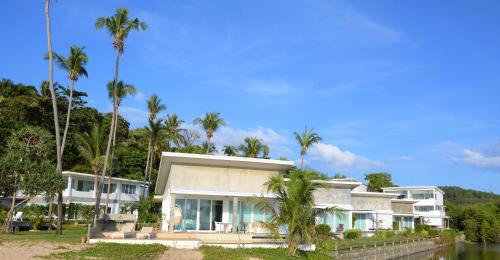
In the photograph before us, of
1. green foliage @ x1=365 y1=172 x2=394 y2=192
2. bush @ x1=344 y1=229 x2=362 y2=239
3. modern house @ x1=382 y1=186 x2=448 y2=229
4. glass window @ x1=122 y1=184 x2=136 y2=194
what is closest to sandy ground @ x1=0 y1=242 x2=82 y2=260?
bush @ x1=344 y1=229 x2=362 y2=239

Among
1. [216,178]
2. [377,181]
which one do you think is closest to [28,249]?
[216,178]

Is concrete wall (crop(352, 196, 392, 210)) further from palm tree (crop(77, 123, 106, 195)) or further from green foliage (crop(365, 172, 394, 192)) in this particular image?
green foliage (crop(365, 172, 394, 192))

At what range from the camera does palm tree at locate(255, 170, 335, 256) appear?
64.0 ft

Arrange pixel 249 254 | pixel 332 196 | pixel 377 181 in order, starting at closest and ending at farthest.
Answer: pixel 249 254 → pixel 332 196 → pixel 377 181

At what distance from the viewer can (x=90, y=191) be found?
50.0m

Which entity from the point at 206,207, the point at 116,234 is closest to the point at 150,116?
the point at 206,207

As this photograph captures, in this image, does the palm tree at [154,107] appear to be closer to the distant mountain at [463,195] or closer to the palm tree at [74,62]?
the palm tree at [74,62]

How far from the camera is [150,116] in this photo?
53.8m

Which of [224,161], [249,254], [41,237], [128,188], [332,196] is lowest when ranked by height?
[249,254]

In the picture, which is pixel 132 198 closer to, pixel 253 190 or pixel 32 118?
pixel 32 118

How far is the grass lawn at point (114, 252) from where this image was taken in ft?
51.3

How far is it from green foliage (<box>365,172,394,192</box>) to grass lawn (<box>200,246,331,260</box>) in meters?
59.3

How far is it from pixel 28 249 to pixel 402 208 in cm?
4554

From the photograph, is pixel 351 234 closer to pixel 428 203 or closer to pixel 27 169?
pixel 27 169
